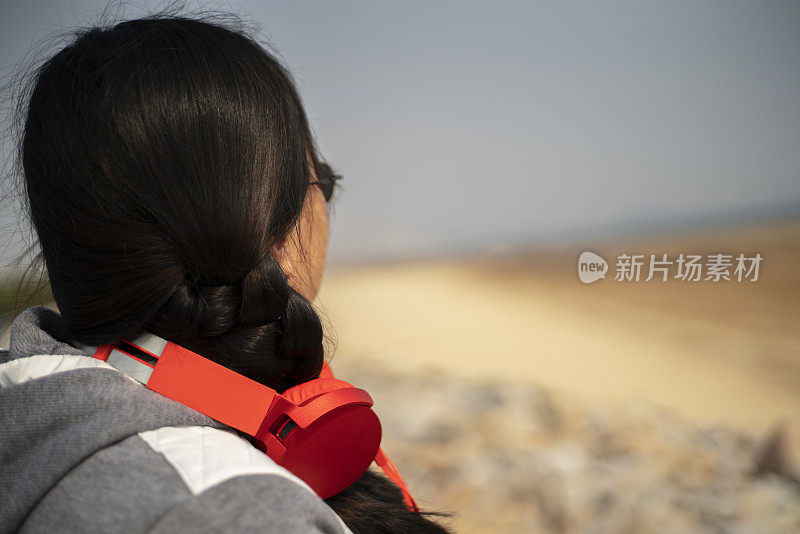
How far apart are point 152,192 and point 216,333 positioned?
0.47ft

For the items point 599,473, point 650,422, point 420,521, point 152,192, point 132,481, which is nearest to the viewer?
point 132,481

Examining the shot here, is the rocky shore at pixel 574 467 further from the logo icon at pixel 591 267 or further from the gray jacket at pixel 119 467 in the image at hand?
the gray jacket at pixel 119 467

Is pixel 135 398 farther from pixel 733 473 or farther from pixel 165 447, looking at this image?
pixel 733 473

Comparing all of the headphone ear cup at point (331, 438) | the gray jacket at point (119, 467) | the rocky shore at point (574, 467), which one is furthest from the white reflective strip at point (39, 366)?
the rocky shore at point (574, 467)

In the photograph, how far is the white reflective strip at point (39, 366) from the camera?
0.45 m

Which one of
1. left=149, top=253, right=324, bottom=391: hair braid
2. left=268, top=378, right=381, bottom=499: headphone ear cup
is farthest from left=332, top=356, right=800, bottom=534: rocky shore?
left=149, top=253, right=324, bottom=391: hair braid

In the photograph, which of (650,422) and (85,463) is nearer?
(85,463)

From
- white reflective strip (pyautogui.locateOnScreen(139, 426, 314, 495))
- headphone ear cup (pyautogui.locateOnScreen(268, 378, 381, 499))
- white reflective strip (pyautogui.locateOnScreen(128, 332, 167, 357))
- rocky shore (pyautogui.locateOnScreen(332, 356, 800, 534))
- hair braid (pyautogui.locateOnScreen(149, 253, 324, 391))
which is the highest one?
hair braid (pyautogui.locateOnScreen(149, 253, 324, 391))

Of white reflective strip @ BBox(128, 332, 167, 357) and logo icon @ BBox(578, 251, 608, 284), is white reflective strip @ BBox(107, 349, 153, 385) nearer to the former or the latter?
white reflective strip @ BBox(128, 332, 167, 357)

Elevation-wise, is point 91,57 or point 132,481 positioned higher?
point 91,57

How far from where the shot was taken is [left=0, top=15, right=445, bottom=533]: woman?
1.24 feet

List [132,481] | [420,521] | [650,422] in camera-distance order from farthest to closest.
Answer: [650,422] < [420,521] < [132,481]

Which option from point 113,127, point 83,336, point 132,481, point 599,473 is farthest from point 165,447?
point 599,473

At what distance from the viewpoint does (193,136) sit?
491mm
